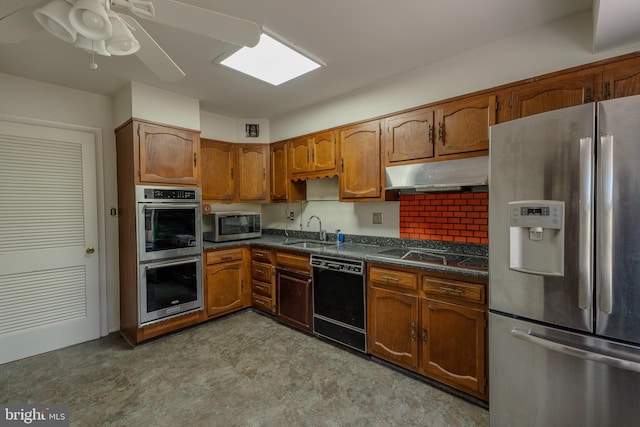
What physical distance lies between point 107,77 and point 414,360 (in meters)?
3.53

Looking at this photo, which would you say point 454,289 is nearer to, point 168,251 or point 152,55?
point 152,55

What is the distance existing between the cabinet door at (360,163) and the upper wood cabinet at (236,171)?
4.23ft

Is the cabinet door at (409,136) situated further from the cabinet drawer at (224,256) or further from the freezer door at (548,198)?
the cabinet drawer at (224,256)

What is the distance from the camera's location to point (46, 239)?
274 cm

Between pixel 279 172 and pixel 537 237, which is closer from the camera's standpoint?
pixel 537 237

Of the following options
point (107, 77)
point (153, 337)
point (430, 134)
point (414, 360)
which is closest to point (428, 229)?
point (430, 134)

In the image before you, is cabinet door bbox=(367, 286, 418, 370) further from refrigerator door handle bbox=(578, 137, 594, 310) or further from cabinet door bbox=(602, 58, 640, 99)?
cabinet door bbox=(602, 58, 640, 99)

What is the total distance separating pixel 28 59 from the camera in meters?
2.30

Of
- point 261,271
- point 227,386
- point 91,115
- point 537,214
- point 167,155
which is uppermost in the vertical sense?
point 91,115

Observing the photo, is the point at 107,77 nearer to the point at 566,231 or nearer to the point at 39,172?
the point at 39,172

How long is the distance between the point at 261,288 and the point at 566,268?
2.91m

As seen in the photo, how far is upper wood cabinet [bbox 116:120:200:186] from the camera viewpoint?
9.07 feet

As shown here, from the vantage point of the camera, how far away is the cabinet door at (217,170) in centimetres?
355

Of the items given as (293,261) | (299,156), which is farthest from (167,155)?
(293,261)
